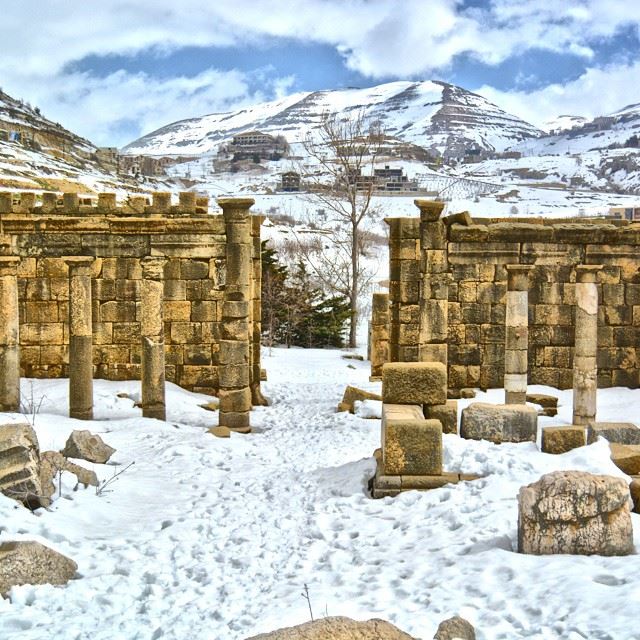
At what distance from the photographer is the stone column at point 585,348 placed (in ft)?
42.4

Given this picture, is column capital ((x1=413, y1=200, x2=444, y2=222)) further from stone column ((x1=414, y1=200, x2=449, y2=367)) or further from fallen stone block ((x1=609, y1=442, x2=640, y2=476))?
fallen stone block ((x1=609, y1=442, x2=640, y2=476))

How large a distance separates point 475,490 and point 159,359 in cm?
684

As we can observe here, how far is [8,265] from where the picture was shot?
487 inches

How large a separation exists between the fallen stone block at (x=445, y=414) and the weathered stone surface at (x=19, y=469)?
5.09 m

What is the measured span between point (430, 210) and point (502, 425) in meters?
4.85

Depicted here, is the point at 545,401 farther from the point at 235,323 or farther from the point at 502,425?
the point at 235,323

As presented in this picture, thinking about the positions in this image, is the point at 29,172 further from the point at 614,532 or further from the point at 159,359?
the point at 614,532

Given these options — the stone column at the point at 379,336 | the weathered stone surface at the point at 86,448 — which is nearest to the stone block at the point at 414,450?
the weathered stone surface at the point at 86,448

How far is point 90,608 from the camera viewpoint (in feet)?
19.0

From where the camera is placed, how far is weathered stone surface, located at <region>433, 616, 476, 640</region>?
192 inches

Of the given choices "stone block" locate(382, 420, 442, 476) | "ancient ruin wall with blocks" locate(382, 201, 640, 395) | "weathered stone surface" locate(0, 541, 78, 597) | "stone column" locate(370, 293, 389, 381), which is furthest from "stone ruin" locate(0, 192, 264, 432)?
"weathered stone surface" locate(0, 541, 78, 597)

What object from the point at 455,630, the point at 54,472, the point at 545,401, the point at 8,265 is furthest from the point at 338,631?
the point at 545,401

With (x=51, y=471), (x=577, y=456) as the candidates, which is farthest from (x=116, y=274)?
(x=577, y=456)

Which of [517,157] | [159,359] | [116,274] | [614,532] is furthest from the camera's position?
[517,157]
